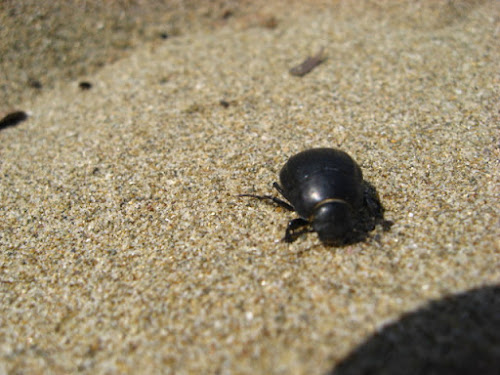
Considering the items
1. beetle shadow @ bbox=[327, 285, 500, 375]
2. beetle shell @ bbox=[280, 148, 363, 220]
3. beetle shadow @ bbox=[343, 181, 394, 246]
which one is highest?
beetle shell @ bbox=[280, 148, 363, 220]

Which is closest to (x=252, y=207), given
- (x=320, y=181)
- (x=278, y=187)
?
(x=278, y=187)

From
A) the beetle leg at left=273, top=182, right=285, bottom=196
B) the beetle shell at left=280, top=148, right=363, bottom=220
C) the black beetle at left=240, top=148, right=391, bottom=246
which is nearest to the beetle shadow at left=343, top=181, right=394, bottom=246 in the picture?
the black beetle at left=240, top=148, right=391, bottom=246

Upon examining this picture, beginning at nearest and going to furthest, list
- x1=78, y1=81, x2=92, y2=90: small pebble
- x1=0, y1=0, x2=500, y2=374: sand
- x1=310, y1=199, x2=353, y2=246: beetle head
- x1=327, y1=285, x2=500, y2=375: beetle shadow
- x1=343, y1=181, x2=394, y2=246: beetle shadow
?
x1=327, y1=285, x2=500, y2=375: beetle shadow → x1=0, y1=0, x2=500, y2=374: sand → x1=310, y1=199, x2=353, y2=246: beetle head → x1=343, y1=181, x2=394, y2=246: beetle shadow → x1=78, y1=81, x2=92, y2=90: small pebble

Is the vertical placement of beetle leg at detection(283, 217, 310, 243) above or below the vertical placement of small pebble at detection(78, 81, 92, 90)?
below

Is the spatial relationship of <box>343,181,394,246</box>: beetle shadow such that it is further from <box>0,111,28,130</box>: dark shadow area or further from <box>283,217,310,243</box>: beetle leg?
<box>0,111,28,130</box>: dark shadow area

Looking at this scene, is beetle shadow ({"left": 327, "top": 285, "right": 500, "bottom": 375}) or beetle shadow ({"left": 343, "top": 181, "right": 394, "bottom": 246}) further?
beetle shadow ({"left": 343, "top": 181, "right": 394, "bottom": 246})

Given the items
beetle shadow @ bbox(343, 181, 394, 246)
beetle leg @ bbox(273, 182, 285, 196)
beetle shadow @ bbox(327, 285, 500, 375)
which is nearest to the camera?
beetle shadow @ bbox(327, 285, 500, 375)

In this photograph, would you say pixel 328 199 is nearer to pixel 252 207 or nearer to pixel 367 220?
pixel 367 220

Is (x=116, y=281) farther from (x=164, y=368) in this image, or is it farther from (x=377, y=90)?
(x=377, y=90)
